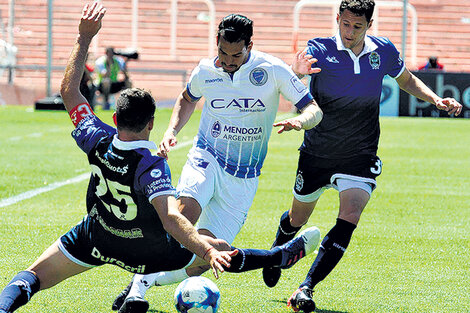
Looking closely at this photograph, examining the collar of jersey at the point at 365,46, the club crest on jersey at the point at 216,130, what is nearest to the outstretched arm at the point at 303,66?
the collar of jersey at the point at 365,46

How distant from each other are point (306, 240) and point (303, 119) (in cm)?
99

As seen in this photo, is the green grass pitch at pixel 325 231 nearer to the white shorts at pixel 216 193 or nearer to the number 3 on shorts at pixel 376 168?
the white shorts at pixel 216 193

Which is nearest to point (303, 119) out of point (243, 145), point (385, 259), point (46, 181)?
point (243, 145)

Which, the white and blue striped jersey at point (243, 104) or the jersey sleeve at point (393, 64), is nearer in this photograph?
the white and blue striped jersey at point (243, 104)

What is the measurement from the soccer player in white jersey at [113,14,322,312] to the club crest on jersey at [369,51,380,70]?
557mm

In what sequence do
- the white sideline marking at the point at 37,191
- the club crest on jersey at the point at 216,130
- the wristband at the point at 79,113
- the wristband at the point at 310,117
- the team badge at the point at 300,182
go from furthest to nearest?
the white sideline marking at the point at 37,191
the team badge at the point at 300,182
the club crest on jersey at the point at 216,130
the wristband at the point at 310,117
the wristband at the point at 79,113

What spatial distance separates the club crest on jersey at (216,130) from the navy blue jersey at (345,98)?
0.83 m

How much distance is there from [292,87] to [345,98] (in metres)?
0.67

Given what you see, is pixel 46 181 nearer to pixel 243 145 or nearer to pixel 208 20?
pixel 243 145

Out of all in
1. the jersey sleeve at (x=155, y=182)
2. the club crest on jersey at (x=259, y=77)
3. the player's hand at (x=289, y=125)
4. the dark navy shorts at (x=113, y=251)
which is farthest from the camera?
the club crest on jersey at (x=259, y=77)

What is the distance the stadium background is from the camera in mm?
36562

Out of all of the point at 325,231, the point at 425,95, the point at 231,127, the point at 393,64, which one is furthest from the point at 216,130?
the point at 325,231

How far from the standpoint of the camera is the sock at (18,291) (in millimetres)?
4930

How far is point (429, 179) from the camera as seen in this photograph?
43.1 feet
